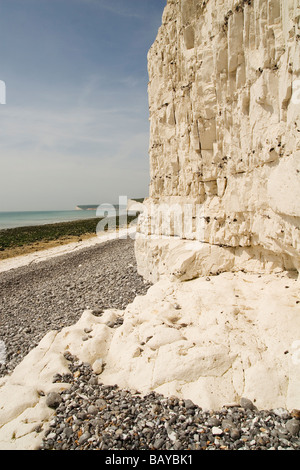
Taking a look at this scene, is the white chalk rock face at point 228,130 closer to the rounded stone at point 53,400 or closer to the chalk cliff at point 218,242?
the chalk cliff at point 218,242

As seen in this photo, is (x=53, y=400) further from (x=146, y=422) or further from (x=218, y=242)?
(x=218, y=242)

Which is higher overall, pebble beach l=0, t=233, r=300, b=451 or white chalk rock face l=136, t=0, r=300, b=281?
white chalk rock face l=136, t=0, r=300, b=281

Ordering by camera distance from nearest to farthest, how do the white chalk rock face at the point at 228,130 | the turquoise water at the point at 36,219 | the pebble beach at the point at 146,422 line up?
1. the pebble beach at the point at 146,422
2. the white chalk rock face at the point at 228,130
3. the turquoise water at the point at 36,219

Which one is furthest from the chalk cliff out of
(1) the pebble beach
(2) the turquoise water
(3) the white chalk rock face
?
(2) the turquoise water

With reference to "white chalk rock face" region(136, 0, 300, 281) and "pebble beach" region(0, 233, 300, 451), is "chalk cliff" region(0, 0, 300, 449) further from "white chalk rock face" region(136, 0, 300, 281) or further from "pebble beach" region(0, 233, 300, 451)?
"pebble beach" region(0, 233, 300, 451)

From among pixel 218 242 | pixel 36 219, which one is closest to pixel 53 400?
pixel 218 242

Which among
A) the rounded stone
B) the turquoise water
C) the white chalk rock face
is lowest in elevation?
the rounded stone

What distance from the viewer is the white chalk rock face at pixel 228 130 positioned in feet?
18.1

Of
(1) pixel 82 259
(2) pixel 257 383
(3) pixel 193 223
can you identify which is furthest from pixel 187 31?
(1) pixel 82 259

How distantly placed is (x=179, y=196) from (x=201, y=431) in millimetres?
7310

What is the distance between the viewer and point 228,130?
7426mm

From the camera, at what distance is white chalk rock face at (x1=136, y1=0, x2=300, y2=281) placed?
217 inches

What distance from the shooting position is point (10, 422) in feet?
15.2

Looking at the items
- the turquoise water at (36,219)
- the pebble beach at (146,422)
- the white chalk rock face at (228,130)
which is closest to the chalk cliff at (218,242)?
the white chalk rock face at (228,130)
